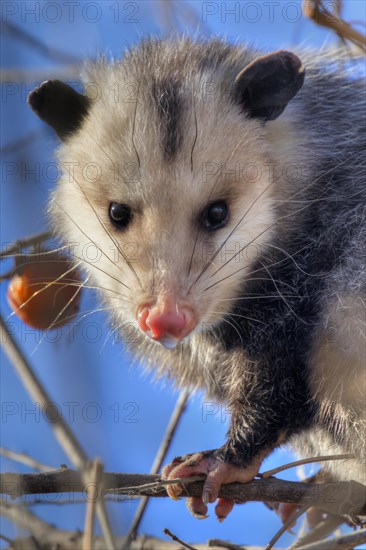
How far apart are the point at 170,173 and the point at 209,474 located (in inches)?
38.4

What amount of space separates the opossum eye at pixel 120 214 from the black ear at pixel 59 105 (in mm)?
471

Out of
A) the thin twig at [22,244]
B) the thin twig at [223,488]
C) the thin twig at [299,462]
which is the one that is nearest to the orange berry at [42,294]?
the thin twig at [22,244]

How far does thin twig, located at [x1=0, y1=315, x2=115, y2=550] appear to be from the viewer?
171 centimetres

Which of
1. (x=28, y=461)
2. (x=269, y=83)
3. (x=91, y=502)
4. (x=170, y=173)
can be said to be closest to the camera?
(x=91, y=502)

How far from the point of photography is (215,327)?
2873 mm

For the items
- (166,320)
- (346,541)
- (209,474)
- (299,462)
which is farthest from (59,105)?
(346,541)

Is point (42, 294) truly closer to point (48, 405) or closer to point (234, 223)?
point (234, 223)

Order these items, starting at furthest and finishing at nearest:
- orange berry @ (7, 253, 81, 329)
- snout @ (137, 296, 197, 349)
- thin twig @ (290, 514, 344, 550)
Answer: thin twig @ (290, 514, 344, 550) → orange berry @ (7, 253, 81, 329) → snout @ (137, 296, 197, 349)

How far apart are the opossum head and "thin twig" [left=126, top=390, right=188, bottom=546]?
0.49 meters

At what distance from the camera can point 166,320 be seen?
2139 mm

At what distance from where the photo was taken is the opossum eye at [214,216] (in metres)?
2.48

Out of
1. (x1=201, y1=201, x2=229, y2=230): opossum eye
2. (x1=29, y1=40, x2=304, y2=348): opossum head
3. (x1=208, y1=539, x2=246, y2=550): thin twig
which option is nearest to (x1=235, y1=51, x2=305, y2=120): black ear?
(x1=29, y1=40, x2=304, y2=348): opossum head

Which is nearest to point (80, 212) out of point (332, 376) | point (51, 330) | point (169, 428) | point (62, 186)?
point (62, 186)

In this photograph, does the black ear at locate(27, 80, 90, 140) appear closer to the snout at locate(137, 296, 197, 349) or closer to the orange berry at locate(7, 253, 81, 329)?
the orange berry at locate(7, 253, 81, 329)
